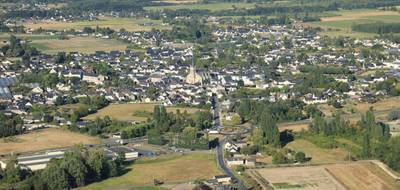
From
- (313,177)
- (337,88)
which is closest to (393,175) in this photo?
(313,177)

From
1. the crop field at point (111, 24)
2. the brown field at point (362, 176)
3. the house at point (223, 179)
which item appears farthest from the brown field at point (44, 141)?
the crop field at point (111, 24)

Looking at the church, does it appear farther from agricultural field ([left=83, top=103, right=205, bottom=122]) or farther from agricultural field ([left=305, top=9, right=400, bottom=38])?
agricultural field ([left=305, top=9, right=400, bottom=38])

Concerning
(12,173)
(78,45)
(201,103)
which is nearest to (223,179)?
(12,173)

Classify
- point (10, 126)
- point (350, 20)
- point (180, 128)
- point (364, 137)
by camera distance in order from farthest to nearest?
point (350, 20)
point (10, 126)
point (180, 128)
point (364, 137)

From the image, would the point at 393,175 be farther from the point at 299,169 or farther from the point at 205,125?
the point at 205,125

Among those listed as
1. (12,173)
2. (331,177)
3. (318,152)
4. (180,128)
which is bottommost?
(318,152)

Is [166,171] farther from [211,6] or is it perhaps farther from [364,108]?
[211,6]

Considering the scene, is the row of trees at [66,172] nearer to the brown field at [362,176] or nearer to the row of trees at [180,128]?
the row of trees at [180,128]

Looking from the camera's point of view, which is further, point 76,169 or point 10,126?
point 10,126
